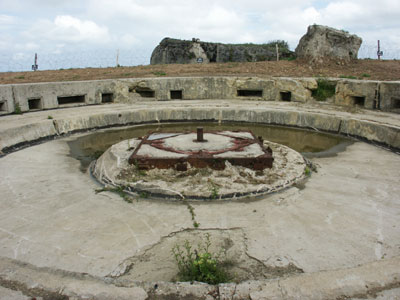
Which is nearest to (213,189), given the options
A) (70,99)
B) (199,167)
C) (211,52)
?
(199,167)

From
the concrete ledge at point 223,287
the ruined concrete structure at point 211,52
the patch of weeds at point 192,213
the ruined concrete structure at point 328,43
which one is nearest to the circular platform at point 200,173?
the patch of weeds at point 192,213

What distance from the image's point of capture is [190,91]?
11398 mm

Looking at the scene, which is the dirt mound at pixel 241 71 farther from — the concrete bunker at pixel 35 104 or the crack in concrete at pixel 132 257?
the crack in concrete at pixel 132 257

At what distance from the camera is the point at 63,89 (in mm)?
9867

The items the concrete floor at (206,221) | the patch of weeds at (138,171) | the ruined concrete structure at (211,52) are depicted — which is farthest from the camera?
the ruined concrete structure at (211,52)

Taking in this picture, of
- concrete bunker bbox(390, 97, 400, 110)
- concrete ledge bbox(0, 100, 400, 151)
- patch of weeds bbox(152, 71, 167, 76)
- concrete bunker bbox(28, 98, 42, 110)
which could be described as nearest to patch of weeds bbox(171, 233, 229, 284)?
concrete ledge bbox(0, 100, 400, 151)

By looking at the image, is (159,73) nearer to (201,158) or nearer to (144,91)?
(144,91)

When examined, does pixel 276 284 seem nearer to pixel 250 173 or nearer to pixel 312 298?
pixel 312 298

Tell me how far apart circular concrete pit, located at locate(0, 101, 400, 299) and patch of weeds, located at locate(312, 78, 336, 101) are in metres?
5.44

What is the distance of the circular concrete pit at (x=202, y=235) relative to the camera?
2361 mm

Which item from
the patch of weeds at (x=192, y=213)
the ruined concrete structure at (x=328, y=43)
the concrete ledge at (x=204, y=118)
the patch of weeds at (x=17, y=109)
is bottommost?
the patch of weeds at (x=192, y=213)

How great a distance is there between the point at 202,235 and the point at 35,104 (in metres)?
8.33

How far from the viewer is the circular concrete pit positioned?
2361 mm

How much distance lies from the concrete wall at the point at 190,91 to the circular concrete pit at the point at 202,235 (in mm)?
4264
